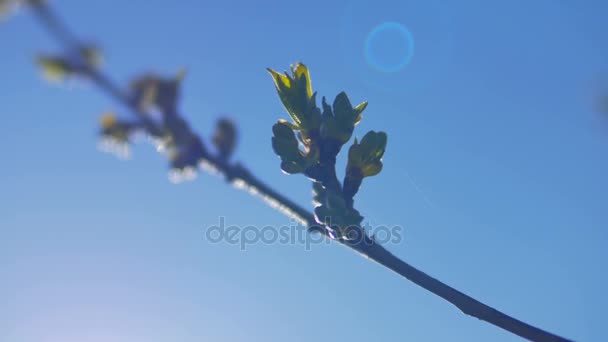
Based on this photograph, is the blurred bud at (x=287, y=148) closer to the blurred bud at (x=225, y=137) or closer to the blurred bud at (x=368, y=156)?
the blurred bud at (x=368, y=156)

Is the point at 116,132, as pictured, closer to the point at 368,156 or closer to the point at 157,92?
the point at 157,92

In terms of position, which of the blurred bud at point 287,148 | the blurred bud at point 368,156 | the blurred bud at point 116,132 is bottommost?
the blurred bud at point 116,132

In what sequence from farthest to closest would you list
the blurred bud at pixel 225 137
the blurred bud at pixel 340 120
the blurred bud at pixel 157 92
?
the blurred bud at pixel 340 120, the blurred bud at pixel 225 137, the blurred bud at pixel 157 92

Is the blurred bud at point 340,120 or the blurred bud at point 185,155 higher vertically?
the blurred bud at point 340,120

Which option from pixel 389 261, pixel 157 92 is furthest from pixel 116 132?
pixel 389 261

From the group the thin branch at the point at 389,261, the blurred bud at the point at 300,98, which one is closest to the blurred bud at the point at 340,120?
the blurred bud at the point at 300,98

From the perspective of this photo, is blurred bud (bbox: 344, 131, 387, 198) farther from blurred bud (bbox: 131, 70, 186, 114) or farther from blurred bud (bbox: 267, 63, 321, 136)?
blurred bud (bbox: 131, 70, 186, 114)

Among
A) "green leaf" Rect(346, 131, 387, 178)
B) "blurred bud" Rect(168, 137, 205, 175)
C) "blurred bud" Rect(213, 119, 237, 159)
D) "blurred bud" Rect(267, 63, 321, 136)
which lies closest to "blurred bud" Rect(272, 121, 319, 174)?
"blurred bud" Rect(267, 63, 321, 136)
